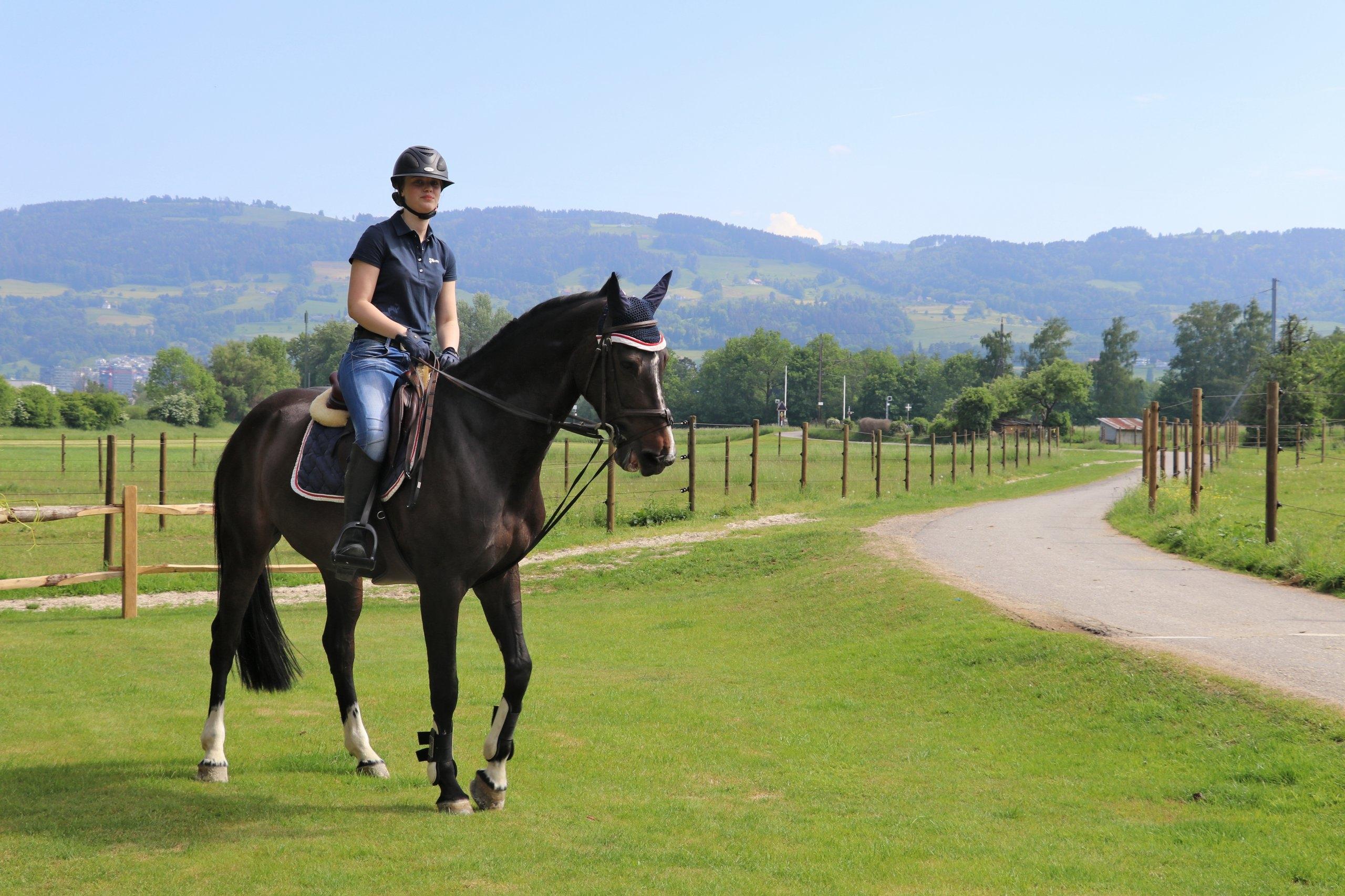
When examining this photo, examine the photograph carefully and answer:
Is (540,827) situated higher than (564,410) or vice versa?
(564,410)

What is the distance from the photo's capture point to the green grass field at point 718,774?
4.61 m

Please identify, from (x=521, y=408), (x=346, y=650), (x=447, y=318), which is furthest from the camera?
(x=346, y=650)

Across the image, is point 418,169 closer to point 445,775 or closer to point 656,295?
point 656,295

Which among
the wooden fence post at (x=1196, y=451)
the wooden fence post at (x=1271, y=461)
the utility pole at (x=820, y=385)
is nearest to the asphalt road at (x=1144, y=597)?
the wooden fence post at (x=1271, y=461)

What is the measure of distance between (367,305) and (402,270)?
0.35 m

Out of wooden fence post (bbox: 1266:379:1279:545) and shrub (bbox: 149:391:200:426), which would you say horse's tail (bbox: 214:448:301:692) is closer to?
wooden fence post (bbox: 1266:379:1279:545)

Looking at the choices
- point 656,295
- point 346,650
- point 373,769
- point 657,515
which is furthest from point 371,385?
point 657,515

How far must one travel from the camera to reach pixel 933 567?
563 inches

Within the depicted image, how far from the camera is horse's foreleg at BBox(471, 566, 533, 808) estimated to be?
18.3 ft

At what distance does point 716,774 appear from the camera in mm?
6410

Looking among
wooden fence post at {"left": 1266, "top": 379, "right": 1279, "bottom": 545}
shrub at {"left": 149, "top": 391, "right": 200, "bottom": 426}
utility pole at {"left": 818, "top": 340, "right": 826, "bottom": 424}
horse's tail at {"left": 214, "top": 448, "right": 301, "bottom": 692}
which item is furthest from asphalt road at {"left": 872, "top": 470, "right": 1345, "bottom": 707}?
utility pole at {"left": 818, "top": 340, "right": 826, "bottom": 424}

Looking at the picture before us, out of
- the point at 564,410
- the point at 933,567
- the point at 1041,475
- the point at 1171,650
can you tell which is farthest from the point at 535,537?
the point at 1041,475

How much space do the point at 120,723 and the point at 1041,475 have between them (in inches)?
1630

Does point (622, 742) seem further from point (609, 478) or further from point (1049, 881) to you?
point (609, 478)
